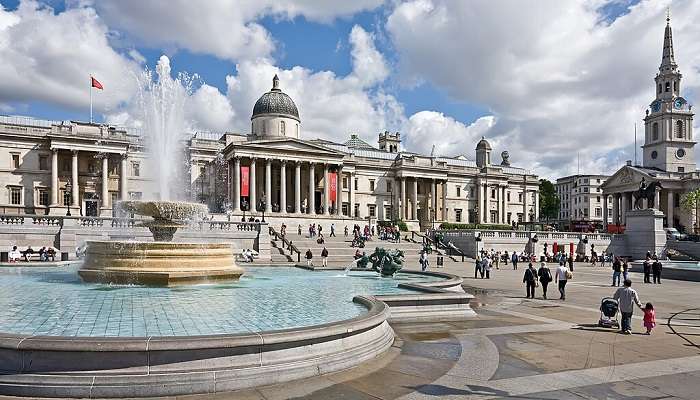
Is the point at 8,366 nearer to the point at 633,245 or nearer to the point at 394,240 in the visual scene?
the point at 394,240

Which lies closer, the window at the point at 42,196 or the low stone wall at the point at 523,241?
the low stone wall at the point at 523,241

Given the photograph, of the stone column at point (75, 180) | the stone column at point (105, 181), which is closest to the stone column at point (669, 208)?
the stone column at point (105, 181)

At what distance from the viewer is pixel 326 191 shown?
7244 centimetres

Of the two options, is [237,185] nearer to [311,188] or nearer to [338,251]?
[311,188]

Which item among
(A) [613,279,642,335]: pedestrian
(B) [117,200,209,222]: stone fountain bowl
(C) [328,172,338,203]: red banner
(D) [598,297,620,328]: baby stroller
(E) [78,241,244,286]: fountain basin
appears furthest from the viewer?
(C) [328,172,338,203]: red banner

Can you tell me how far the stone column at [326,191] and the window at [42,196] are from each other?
35.2 meters

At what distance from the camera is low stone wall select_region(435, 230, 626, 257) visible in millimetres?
54062

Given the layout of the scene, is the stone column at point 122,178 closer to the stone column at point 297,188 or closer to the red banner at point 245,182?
the red banner at point 245,182

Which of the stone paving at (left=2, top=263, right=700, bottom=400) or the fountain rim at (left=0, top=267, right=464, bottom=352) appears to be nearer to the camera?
the fountain rim at (left=0, top=267, right=464, bottom=352)

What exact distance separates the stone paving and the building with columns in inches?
3889

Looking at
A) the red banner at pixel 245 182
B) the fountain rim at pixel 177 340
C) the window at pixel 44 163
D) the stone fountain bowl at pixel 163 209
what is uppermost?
the window at pixel 44 163

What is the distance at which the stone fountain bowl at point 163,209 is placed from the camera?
18.4m

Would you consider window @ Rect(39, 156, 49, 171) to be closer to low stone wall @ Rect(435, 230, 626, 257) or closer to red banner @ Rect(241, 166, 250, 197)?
red banner @ Rect(241, 166, 250, 197)

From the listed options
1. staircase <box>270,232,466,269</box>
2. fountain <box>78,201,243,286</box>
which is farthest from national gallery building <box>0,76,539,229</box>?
fountain <box>78,201,243,286</box>
